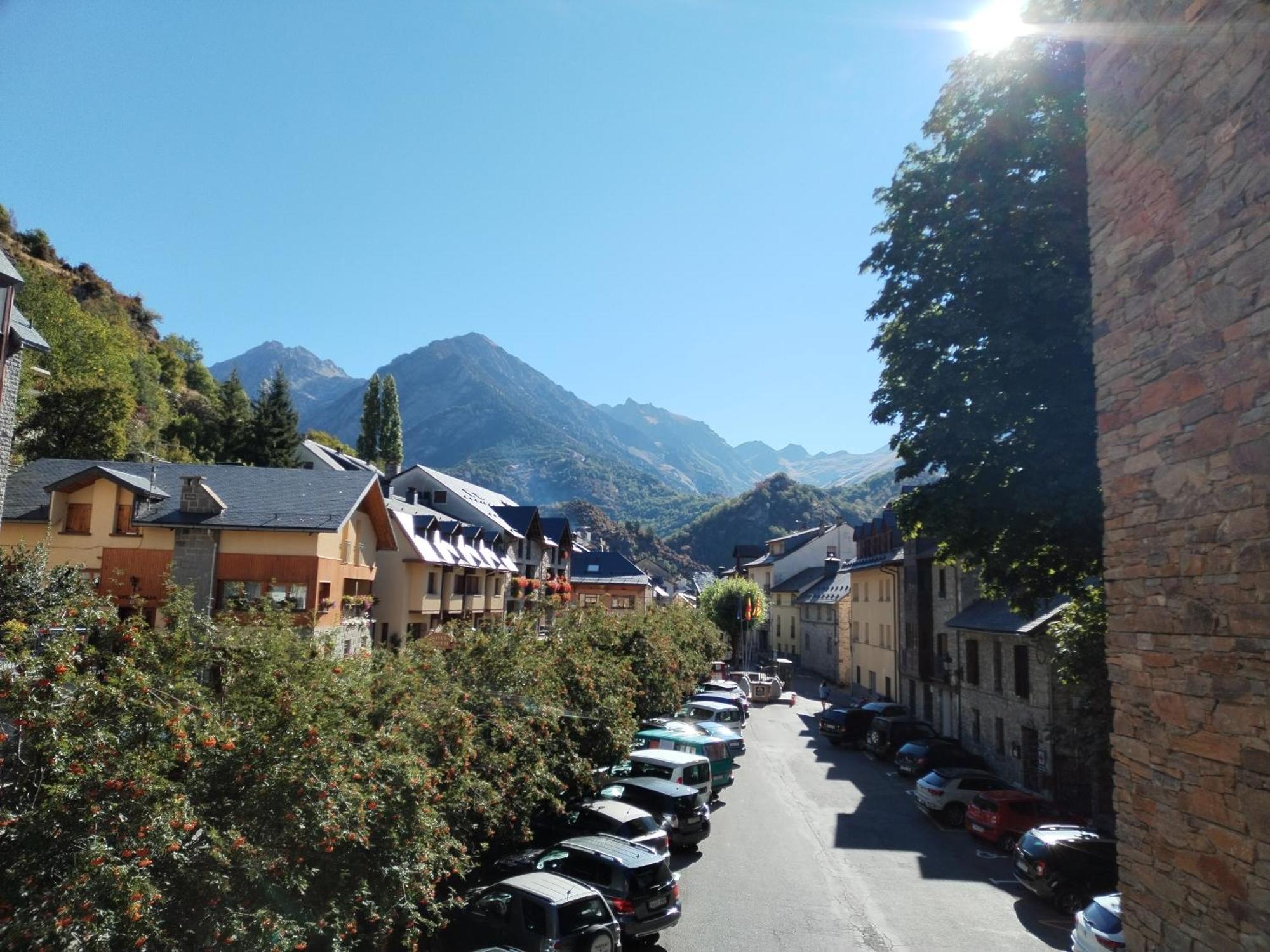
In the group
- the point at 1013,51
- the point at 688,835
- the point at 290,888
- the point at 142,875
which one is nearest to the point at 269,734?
the point at 290,888

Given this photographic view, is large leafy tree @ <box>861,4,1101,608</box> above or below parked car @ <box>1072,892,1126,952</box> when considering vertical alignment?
above

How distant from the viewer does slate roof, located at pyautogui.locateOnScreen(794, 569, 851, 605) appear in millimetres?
60656

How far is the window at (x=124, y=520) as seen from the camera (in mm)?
27922

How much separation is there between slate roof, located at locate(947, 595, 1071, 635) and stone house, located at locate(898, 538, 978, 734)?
1.25 metres

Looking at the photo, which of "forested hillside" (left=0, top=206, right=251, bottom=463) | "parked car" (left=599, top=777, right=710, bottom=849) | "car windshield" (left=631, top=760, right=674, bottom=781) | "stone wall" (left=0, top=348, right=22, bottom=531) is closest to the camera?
"parked car" (left=599, top=777, right=710, bottom=849)

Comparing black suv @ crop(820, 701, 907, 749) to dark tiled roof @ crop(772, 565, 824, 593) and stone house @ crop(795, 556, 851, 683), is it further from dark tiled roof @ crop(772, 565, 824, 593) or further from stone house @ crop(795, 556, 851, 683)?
dark tiled roof @ crop(772, 565, 824, 593)

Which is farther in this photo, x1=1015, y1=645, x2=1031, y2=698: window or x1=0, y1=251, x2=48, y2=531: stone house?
x1=1015, y1=645, x2=1031, y2=698: window

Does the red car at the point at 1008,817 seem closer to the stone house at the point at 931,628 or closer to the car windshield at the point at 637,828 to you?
the car windshield at the point at 637,828

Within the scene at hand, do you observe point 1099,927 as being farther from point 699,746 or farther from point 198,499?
point 198,499

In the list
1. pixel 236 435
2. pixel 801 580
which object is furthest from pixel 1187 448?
pixel 801 580

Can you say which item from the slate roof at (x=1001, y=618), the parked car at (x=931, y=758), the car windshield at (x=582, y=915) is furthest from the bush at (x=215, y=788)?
the parked car at (x=931, y=758)

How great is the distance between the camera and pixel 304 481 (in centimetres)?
3062

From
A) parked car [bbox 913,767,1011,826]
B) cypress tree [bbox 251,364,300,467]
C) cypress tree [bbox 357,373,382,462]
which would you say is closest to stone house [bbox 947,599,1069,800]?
parked car [bbox 913,767,1011,826]

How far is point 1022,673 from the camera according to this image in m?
26.2
